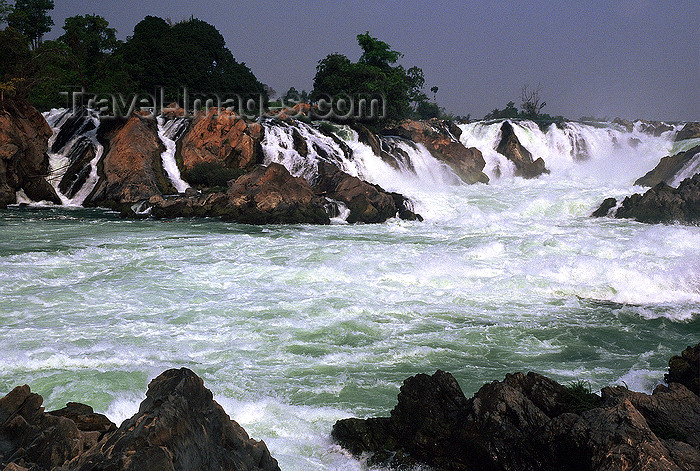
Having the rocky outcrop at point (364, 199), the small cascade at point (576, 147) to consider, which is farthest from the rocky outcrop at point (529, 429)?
the small cascade at point (576, 147)

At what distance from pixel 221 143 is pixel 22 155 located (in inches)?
305

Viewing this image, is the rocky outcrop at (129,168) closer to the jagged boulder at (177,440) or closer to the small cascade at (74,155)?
the small cascade at (74,155)

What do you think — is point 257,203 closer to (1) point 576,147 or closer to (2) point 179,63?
(2) point 179,63

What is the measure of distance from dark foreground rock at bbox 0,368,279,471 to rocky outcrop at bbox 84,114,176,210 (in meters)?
18.0

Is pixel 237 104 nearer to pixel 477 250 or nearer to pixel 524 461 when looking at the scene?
pixel 477 250

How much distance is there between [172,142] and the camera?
25.0 metres

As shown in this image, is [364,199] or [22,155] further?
[22,155]

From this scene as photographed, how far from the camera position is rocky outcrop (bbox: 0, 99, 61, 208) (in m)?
20.7

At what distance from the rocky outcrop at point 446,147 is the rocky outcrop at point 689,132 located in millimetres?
14971

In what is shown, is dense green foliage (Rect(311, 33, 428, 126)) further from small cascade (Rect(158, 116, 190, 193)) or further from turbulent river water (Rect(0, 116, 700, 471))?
turbulent river water (Rect(0, 116, 700, 471))

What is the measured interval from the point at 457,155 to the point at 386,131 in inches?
196

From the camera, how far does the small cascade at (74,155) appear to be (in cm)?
2277

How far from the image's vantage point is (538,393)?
14.9 feet

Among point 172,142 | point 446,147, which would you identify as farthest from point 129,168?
point 446,147
